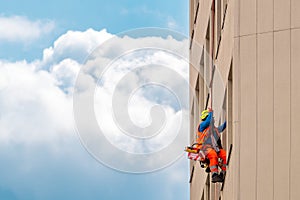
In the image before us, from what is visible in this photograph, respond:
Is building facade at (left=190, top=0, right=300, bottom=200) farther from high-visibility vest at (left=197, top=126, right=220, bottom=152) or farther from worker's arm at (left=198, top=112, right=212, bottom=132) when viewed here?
worker's arm at (left=198, top=112, right=212, bottom=132)

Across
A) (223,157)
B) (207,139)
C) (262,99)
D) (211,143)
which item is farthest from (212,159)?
(262,99)

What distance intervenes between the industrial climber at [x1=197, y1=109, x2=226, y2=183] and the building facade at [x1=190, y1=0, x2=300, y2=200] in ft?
1.12

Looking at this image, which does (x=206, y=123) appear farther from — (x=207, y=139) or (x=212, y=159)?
(x=212, y=159)

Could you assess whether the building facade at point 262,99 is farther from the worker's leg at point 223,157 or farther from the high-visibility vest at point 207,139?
the high-visibility vest at point 207,139

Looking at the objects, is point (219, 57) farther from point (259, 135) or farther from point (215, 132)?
point (259, 135)

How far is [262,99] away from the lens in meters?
36.6

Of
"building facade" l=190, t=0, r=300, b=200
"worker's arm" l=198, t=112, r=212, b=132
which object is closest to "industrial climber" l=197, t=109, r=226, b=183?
"worker's arm" l=198, t=112, r=212, b=132

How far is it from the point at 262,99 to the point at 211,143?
4.09 m

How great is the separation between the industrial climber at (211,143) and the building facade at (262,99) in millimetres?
340

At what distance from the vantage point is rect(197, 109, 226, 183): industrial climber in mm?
40125

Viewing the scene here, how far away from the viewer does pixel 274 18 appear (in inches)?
1433

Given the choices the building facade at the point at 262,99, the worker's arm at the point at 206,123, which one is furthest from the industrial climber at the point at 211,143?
the building facade at the point at 262,99

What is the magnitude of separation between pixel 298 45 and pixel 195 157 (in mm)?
6256

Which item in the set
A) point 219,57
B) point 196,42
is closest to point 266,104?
point 219,57
